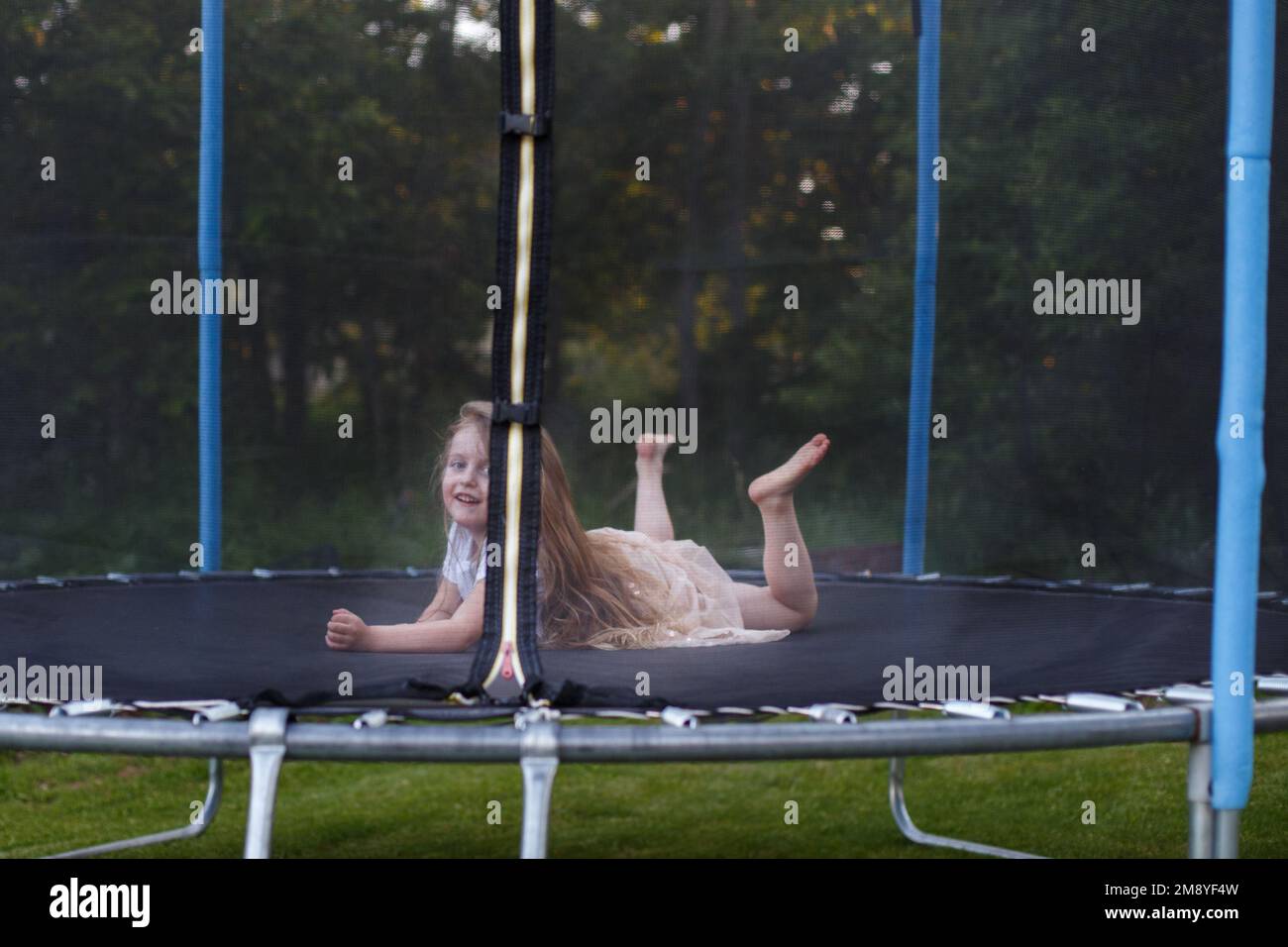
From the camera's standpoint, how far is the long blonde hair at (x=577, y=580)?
161 cm

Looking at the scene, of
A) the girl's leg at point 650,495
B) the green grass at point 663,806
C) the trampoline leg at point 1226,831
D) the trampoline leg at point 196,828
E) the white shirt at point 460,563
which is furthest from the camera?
the green grass at point 663,806

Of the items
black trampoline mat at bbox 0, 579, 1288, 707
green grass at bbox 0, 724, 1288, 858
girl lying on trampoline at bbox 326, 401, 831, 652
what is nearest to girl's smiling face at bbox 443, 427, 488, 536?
girl lying on trampoline at bbox 326, 401, 831, 652

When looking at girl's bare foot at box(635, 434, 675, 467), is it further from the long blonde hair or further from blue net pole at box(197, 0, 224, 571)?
blue net pole at box(197, 0, 224, 571)

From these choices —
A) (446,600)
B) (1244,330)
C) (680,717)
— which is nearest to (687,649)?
(446,600)

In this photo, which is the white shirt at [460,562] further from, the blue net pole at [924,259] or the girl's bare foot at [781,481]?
the blue net pole at [924,259]

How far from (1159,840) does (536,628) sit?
174cm

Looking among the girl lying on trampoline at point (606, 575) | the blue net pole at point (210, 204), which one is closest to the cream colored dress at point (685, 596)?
the girl lying on trampoline at point (606, 575)

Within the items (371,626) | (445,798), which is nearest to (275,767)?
(371,626)

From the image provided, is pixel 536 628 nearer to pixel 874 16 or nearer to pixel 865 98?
pixel 865 98

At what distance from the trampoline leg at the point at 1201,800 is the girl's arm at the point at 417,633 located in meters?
0.78

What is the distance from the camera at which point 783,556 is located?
183 centimetres

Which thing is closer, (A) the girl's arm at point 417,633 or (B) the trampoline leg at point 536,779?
(B) the trampoline leg at point 536,779

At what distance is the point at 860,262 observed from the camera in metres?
2.14

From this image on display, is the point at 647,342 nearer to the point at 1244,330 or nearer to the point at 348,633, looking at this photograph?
the point at 348,633
